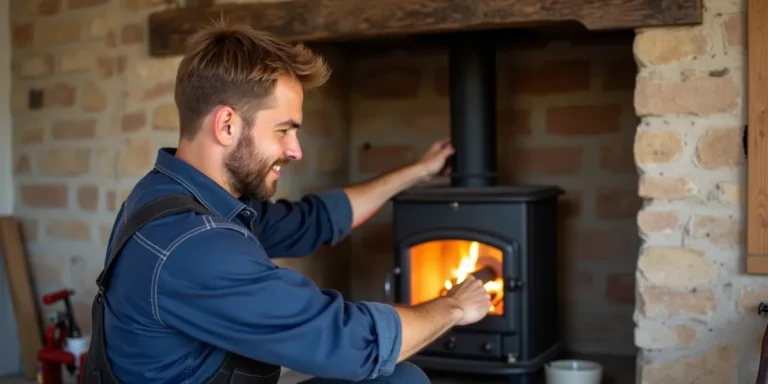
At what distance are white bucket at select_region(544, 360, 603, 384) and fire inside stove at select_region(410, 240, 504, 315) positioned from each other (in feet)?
0.79

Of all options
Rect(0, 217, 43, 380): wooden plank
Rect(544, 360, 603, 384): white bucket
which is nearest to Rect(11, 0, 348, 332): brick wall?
Rect(0, 217, 43, 380): wooden plank

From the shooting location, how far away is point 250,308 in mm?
1709

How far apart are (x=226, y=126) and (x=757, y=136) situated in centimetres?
144

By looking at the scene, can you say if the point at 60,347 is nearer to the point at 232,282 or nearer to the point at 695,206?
the point at 232,282

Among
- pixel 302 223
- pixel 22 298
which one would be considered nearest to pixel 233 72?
pixel 302 223

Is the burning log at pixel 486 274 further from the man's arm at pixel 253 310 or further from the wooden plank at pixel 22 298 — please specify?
the wooden plank at pixel 22 298

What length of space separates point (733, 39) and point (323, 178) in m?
1.62

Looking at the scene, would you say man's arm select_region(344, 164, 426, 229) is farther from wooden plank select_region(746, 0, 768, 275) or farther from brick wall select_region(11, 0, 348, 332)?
wooden plank select_region(746, 0, 768, 275)

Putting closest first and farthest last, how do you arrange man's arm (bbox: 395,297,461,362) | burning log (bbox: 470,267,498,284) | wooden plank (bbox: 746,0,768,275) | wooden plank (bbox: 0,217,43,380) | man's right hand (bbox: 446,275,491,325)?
man's arm (bbox: 395,297,461,362) → man's right hand (bbox: 446,275,491,325) → wooden plank (bbox: 746,0,768,275) → burning log (bbox: 470,267,498,284) → wooden plank (bbox: 0,217,43,380)

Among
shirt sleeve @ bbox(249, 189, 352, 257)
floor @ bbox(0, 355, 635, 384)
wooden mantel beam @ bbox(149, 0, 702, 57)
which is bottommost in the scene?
floor @ bbox(0, 355, 635, 384)

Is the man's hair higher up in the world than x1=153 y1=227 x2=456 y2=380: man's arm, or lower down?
higher up

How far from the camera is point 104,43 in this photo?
3.48 meters

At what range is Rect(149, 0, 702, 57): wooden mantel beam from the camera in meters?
2.60

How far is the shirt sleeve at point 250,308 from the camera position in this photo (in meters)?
1.71
